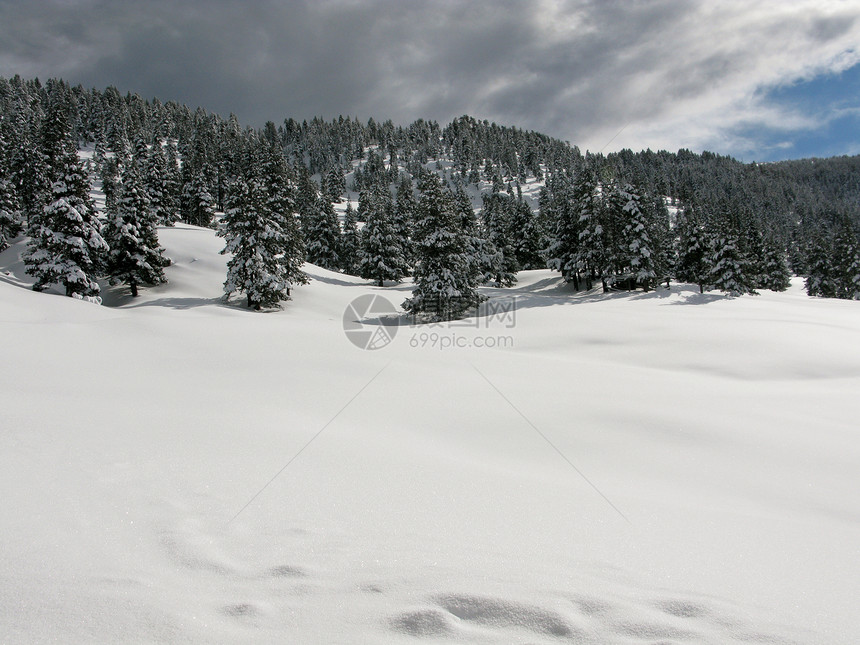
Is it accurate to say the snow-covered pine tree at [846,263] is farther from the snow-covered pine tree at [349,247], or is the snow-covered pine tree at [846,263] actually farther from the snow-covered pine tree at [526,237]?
the snow-covered pine tree at [349,247]

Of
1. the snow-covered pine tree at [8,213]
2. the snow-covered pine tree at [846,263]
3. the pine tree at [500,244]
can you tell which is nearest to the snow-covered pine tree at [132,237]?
the snow-covered pine tree at [8,213]

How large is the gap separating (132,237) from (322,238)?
2514 centimetres

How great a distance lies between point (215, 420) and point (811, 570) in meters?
6.44

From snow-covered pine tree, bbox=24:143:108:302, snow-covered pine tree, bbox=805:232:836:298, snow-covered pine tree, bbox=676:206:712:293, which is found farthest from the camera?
snow-covered pine tree, bbox=805:232:836:298

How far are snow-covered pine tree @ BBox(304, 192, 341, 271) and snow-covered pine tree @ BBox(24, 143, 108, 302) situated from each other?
2788 centimetres

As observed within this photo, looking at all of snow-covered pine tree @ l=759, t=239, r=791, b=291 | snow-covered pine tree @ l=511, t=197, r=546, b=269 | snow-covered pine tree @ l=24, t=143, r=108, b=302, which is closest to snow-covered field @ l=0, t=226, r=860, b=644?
snow-covered pine tree @ l=24, t=143, r=108, b=302

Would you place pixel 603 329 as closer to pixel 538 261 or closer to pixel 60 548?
pixel 60 548

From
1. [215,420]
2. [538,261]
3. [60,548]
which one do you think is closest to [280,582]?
[60,548]

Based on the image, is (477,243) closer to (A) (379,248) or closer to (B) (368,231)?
(A) (379,248)

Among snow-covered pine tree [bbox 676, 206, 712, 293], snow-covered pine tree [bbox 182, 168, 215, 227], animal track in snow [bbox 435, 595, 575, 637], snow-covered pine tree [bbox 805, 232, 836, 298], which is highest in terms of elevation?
snow-covered pine tree [bbox 182, 168, 215, 227]

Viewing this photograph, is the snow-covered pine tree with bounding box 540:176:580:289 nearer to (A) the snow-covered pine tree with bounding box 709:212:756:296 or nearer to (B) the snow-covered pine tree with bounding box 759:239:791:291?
(A) the snow-covered pine tree with bounding box 709:212:756:296

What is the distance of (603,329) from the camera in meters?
16.8

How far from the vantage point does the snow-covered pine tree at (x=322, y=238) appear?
5569 cm

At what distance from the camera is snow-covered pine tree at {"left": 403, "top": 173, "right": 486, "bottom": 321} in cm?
2845
